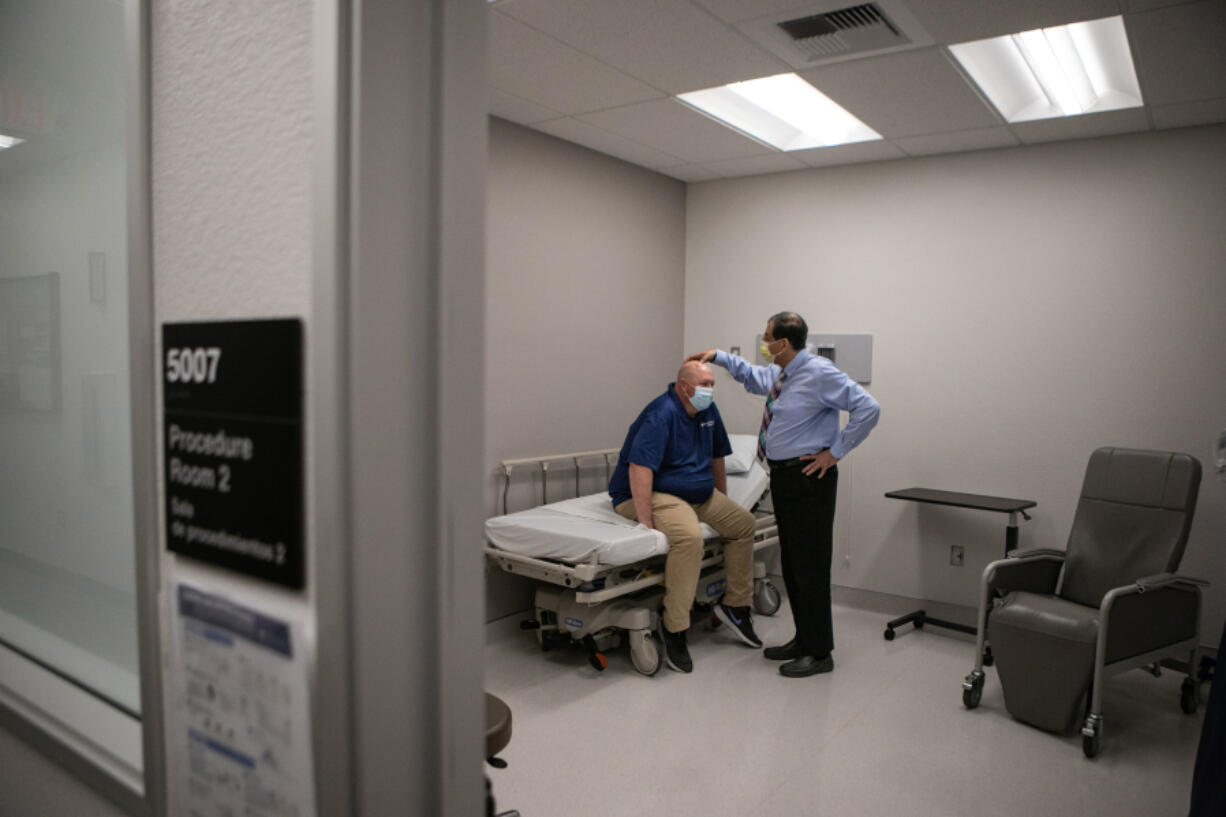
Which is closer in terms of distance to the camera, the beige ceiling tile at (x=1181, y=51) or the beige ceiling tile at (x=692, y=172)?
the beige ceiling tile at (x=1181, y=51)

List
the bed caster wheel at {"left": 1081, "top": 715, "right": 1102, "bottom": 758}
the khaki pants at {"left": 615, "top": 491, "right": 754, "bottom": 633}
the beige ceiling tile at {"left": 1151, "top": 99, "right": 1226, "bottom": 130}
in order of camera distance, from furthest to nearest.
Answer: the khaki pants at {"left": 615, "top": 491, "right": 754, "bottom": 633}
the beige ceiling tile at {"left": 1151, "top": 99, "right": 1226, "bottom": 130}
the bed caster wheel at {"left": 1081, "top": 715, "right": 1102, "bottom": 758}

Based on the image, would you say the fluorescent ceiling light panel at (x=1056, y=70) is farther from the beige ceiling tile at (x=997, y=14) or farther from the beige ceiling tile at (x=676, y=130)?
the beige ceiling tile at (x=676, y=130)

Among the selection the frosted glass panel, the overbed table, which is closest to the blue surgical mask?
the overbed table

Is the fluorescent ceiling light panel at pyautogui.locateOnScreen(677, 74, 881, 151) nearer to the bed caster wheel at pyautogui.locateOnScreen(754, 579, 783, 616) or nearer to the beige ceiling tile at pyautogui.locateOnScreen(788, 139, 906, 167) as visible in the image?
the beige ceiling tile at pyautogui.locateOnScreen(788, 139, 906, 167)

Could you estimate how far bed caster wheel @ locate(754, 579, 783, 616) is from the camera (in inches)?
187

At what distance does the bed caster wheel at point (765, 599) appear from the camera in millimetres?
4742

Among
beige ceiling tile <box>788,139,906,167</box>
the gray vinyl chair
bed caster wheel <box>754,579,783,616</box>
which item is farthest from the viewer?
bed caster wheel <box>754,579,783,616</box>

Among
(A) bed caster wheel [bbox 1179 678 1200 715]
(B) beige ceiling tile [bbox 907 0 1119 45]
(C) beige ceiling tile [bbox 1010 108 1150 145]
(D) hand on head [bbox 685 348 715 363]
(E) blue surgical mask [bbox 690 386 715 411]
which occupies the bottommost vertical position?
(A) bed caster wheel [bbox 1179 678 1200 715]

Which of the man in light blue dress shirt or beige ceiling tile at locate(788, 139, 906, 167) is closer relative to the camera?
the man in light blue dress shirt

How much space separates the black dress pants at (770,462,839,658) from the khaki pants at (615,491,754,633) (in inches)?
15.6

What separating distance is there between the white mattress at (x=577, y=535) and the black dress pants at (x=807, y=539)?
1.63ft

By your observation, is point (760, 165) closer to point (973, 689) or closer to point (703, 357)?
point (703, 357)

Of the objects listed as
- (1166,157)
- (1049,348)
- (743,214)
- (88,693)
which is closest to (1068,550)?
(1049,348)

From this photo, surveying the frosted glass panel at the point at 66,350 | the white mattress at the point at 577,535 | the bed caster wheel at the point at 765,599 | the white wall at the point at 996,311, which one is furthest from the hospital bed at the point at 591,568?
the frosted glass panel at the point at 66,350
